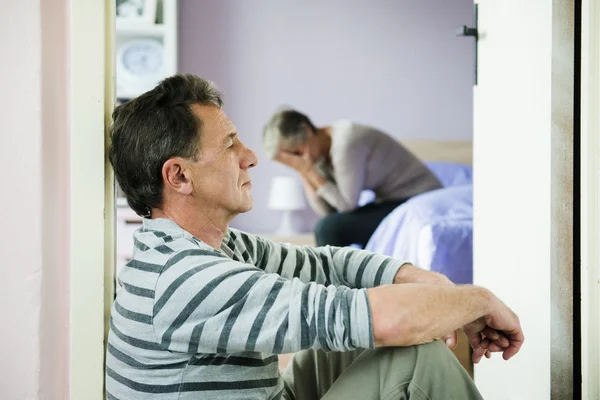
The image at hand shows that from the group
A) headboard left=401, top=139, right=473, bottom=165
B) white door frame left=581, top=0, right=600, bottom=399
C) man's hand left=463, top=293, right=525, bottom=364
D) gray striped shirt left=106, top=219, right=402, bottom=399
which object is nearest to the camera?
gray striped shirt left=106, top=219, right=402, bottom=399

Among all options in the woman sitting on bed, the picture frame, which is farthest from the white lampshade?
the picture frame

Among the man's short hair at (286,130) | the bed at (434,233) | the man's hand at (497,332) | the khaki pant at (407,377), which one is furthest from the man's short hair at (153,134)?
the man's short hair at (286,130)

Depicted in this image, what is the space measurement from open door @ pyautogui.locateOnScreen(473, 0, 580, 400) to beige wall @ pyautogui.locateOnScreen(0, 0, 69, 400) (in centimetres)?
100

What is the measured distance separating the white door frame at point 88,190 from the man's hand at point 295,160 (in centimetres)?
198

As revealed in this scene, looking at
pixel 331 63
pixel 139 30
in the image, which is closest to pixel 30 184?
pixel 139 30

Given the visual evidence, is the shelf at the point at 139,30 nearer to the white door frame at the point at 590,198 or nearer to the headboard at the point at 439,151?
the headboard at the point at 439,151

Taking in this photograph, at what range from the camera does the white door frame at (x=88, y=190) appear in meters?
1.12

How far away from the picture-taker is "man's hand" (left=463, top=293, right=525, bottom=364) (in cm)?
106

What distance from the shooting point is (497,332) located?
3.72 ft

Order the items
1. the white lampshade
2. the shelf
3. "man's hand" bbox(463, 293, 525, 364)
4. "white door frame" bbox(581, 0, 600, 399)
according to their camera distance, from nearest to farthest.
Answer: "man's hand" bbox(463, 293, 525, 364) < "white door frame" bbox(581, 0, 600, 399) < the shelf < the white lampshade

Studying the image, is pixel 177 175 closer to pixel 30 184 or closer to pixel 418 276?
pixel 30 184

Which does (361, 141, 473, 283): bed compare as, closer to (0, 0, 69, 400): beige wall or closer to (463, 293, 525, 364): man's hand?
(463, 293, 525, 364): man's hand

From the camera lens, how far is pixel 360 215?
3238 mm

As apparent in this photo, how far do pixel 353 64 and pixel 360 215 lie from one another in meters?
1.63
